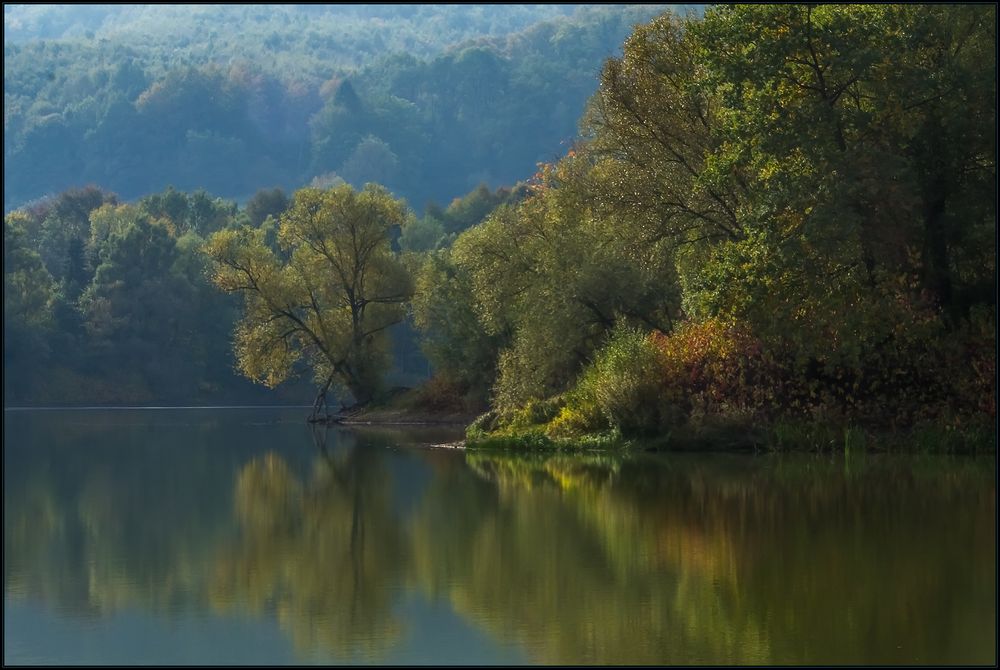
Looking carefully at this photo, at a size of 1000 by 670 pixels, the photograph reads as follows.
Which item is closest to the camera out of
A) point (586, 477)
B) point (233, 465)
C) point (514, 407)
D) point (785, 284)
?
point (586, 477)

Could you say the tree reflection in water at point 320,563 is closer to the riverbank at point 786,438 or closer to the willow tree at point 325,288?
the riverbank at point 786,438

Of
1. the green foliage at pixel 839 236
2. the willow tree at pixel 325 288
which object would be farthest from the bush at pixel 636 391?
the willow tree at pixel 325 288

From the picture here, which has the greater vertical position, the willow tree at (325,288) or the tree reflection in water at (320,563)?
the willow tree at (325,288)

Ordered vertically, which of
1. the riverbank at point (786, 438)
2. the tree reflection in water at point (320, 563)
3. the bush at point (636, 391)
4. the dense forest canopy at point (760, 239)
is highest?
the dense forest canopy at point (760, 239)

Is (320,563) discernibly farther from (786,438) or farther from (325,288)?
(325,288)

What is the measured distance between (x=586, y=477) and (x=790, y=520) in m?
8.50

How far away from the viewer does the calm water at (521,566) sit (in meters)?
11.4

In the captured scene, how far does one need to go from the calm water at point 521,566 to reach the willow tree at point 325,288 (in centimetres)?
3098

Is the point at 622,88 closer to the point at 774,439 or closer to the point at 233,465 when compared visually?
the point at 774,439

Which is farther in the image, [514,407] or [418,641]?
[514,407]

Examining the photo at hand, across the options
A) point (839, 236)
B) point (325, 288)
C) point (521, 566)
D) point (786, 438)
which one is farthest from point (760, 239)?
point (325, 288)

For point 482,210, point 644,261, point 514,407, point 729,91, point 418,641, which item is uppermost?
point 482,210

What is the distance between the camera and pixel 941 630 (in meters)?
11.4

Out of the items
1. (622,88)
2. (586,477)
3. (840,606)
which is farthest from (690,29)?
(840,606)
